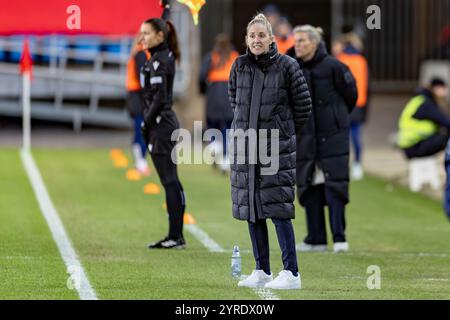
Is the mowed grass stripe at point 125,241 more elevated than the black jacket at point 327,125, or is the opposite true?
the black jacket at point 327,125

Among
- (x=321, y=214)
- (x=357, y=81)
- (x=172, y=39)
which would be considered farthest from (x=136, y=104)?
(x=172, y=39)

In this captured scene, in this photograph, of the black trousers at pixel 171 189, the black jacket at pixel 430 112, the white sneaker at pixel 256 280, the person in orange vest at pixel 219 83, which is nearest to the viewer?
the white sneaker at pixel 256 280

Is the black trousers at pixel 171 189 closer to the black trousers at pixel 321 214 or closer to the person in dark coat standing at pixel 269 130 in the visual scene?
the black trousers at pixel 321 214

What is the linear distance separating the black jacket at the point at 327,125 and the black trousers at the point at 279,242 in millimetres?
2568

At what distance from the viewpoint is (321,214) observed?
13.1m

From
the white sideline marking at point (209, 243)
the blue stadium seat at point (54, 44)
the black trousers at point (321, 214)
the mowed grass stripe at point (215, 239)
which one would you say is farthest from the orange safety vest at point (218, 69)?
the black trousers at point (321, 214)

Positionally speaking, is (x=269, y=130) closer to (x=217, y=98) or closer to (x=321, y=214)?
(x=321, y=214)

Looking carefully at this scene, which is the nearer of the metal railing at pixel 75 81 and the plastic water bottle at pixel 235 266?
the plastic water bottle at pixel 235 266

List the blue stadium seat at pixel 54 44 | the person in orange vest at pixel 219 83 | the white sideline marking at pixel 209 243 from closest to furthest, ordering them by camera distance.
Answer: the white sideline marking at pixel 209 243
the person in orange vest at pixel 219 83
the blue stadium seat at pixel 54 44

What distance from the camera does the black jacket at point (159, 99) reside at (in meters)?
12.3

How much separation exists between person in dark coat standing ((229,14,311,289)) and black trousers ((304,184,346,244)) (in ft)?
8.95

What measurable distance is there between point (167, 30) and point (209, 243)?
82.7 inches

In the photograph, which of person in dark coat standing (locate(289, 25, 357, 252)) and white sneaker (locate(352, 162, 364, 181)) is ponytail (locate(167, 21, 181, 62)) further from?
white sneaker (locate(352, 162, 364, 181))
